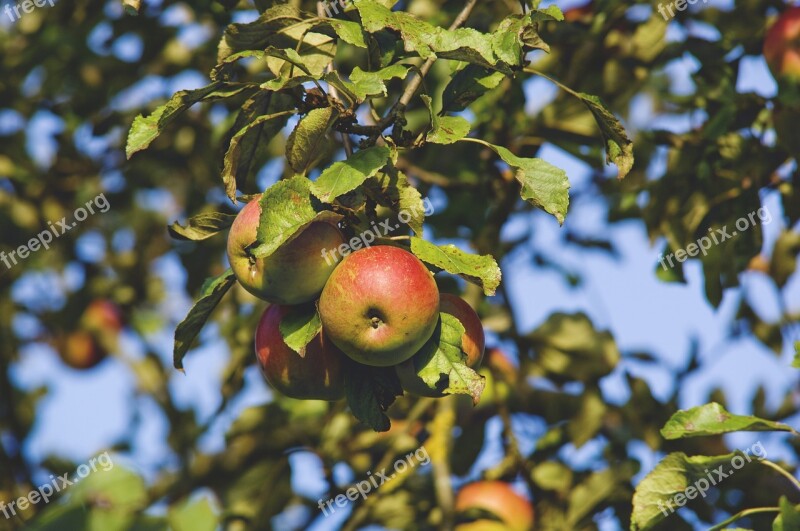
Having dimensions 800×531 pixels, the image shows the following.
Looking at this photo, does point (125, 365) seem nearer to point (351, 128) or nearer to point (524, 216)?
point (524, 216)

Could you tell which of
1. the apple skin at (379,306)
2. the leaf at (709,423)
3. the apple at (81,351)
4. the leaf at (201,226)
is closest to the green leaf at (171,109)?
the leaf at (201,226)

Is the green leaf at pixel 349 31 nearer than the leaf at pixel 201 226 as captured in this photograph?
Yes

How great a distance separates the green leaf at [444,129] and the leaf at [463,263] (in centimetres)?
18

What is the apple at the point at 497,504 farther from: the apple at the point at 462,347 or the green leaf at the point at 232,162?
the green leaf at the point at 232,162

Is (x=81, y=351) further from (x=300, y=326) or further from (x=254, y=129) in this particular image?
(x=300, y=326)

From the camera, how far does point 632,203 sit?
126 inches

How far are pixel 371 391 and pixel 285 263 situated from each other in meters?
0.30

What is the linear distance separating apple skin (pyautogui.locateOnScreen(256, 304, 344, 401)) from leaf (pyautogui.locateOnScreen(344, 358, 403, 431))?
0.03 metres

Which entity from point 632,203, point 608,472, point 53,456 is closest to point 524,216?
point 632,203

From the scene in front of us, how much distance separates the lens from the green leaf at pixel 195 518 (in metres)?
1.52

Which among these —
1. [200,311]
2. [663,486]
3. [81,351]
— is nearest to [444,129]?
[200,311]

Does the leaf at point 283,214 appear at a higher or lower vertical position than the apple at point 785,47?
higher

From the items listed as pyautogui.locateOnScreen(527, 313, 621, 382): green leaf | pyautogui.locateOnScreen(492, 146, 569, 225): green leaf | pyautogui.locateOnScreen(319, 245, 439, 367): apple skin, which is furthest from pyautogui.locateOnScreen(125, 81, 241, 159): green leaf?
pyautogui.locateOnScreen(527, 313, 621, 382): green leaf

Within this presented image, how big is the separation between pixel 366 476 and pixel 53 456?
6.92 ft
